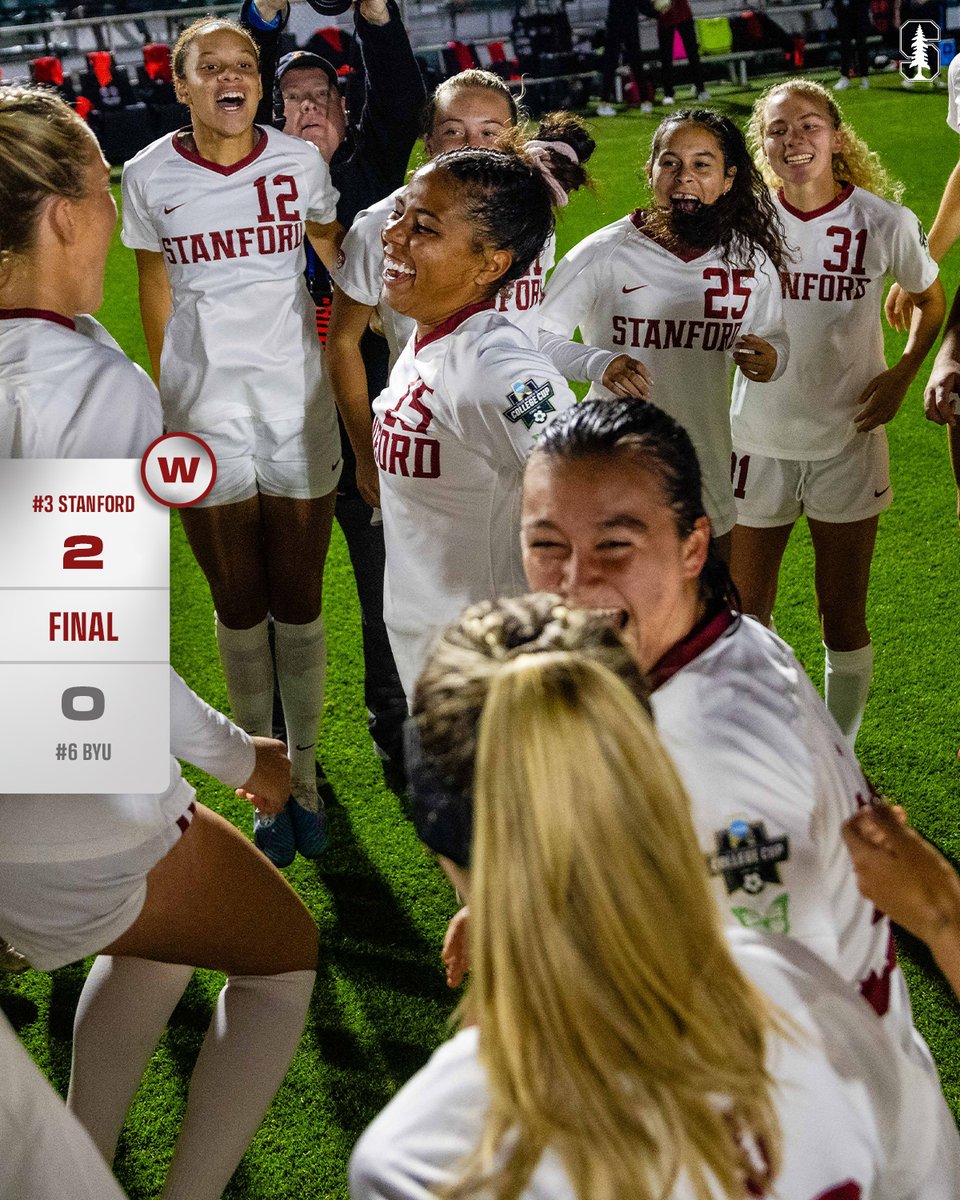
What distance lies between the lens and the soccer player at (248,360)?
10.6ft

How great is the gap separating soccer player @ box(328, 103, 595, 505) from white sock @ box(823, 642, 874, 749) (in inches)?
47.2

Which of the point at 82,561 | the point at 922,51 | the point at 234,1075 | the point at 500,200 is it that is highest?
the point at 922,51

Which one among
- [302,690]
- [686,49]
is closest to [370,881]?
[302,690]

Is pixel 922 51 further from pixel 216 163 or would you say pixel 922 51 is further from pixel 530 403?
pixel 530 403

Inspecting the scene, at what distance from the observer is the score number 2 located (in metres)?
1.73

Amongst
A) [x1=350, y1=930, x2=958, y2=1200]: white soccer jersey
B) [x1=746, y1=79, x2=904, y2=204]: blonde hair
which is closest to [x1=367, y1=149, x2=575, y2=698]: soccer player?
[x1=746, y1=79, x2=904, y2=204]: blonde hair

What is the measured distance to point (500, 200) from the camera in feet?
7.86

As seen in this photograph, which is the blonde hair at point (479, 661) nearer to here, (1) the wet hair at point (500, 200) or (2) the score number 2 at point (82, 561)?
(2) the score number 2 at point (82, 561)

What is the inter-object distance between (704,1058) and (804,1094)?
11 cm

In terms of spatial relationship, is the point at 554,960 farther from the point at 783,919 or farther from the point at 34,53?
the point at 34,53

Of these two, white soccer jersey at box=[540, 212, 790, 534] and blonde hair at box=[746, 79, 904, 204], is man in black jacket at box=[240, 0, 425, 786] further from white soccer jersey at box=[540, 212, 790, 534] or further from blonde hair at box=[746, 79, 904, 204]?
blonde hair at box=[746, 79, 904, 204]

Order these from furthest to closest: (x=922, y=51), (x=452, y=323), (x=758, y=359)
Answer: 1. (x=922, y=51)
2. (x=758, y=359)
3. (x=452, y=323)

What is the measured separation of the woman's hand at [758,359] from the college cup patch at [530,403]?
105 cm

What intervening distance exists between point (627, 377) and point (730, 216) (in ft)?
2.23
